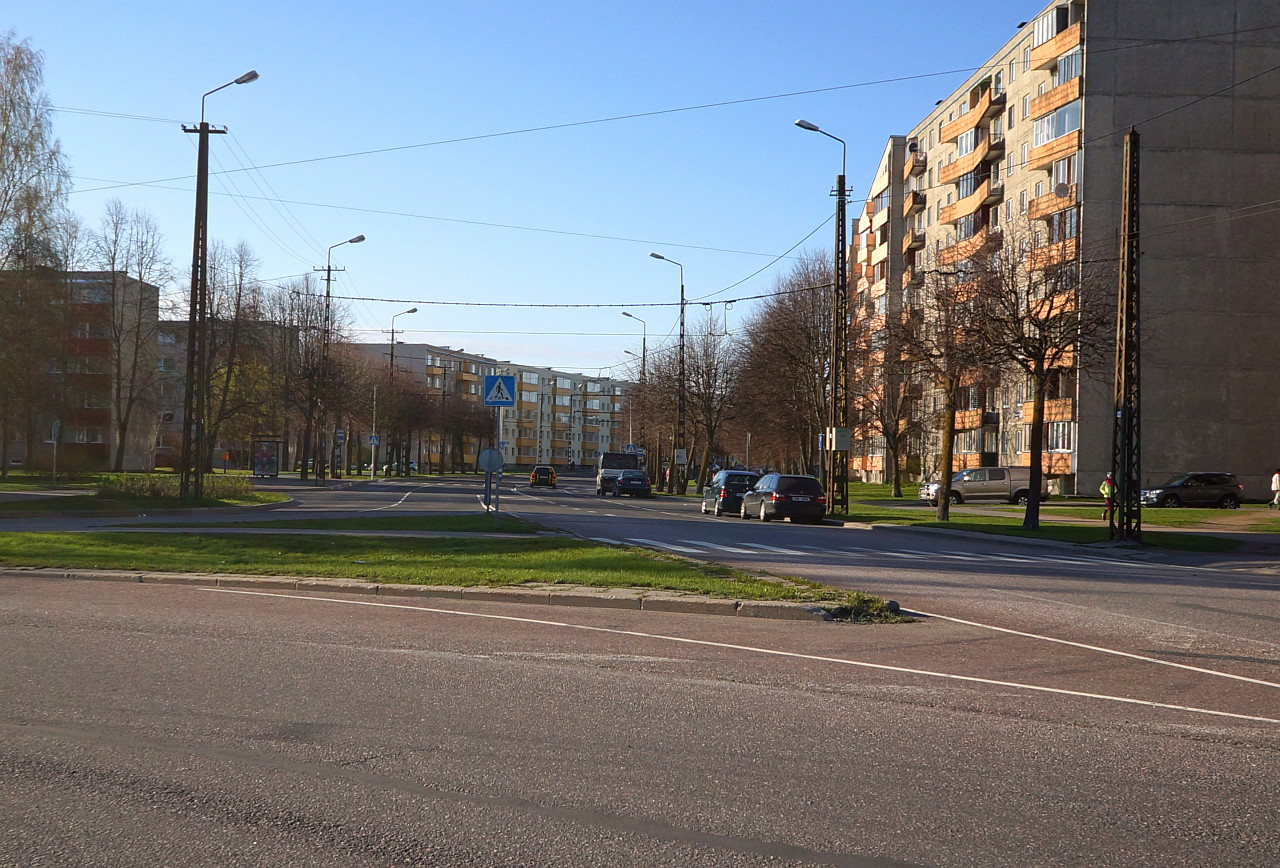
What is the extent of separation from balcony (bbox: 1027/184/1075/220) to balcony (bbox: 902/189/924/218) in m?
20.6

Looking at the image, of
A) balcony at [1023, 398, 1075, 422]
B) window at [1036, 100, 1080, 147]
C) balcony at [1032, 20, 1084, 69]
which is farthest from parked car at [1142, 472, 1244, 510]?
balcony at [1032, 20, 1084, 69]

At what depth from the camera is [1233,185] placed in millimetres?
53531

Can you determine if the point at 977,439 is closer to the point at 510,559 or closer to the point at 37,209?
the point at 37,209

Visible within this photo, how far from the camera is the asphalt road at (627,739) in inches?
185

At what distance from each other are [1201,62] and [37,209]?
52385 mm

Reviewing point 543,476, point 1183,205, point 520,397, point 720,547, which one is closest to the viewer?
point 720,547

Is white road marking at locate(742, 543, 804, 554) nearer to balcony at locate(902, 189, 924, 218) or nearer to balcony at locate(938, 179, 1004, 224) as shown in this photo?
balcony at locate(938, 179, 1004, 224)

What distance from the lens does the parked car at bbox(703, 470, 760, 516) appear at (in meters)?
43.1

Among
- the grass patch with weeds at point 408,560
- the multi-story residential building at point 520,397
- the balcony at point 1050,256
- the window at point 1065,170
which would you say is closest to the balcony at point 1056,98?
the window at point 1065,170

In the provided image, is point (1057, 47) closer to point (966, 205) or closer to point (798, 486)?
point (966, 205)

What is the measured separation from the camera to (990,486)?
56.0 meters

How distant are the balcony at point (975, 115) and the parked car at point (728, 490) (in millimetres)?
35337

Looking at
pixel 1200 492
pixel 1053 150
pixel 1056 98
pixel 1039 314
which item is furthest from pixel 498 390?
pixel 1056 98

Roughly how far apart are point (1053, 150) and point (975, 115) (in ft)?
41.9
